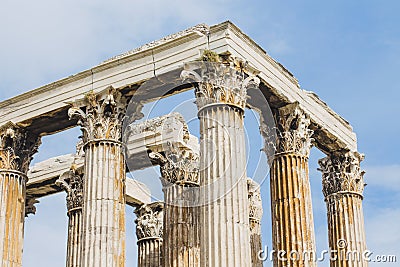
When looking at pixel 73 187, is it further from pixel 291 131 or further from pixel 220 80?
pixel 220 80

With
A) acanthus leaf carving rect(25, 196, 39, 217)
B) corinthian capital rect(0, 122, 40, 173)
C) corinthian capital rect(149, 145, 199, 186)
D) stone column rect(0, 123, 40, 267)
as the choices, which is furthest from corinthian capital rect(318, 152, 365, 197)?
acanthus leaf carving rect(25, 196, 39, 217)

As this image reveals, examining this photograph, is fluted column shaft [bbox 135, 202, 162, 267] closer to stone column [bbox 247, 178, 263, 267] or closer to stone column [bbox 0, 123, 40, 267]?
stone column [bbox 247, 178, 263, 267]

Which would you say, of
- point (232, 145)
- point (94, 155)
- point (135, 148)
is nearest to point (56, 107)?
point (94, 155)

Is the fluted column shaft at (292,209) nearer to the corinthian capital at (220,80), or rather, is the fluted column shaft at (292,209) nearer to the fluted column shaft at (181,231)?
the fluted column shaft at (181,231)

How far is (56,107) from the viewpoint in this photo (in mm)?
28594

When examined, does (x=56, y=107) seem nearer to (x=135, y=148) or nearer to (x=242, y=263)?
(x=135, y=148)

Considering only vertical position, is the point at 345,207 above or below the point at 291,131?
below

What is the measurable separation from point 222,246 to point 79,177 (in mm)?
12070

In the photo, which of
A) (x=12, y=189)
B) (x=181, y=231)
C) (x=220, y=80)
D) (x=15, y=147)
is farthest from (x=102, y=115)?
(x=181, y=231)

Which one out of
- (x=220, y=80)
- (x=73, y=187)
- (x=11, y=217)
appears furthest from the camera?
(x=73, y=187)

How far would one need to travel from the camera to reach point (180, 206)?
30734mm

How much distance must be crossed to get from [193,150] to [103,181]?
693cm

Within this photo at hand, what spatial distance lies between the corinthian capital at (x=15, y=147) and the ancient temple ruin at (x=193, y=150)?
4 cm

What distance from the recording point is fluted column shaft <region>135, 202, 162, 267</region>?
3550 centimetres
